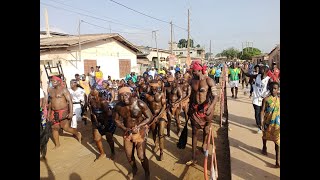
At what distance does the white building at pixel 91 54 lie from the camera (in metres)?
15.0

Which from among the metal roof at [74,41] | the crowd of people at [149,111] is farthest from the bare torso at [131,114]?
the metal roof at [74,41]

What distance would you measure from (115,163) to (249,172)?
120 inches

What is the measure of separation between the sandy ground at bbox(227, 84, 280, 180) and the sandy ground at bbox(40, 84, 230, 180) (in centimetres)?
36

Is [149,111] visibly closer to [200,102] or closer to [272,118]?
[200,102]

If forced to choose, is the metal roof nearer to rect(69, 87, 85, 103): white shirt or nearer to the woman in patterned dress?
rect(69, 87, 85, 103): white shirt

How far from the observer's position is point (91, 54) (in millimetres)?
16969

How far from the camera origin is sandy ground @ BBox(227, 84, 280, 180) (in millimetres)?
4773

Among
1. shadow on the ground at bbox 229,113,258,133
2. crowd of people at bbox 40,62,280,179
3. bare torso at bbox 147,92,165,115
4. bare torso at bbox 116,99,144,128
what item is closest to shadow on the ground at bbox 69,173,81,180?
crowd of people at bbox 40,62,280,179

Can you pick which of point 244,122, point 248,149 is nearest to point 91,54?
point 244,122
